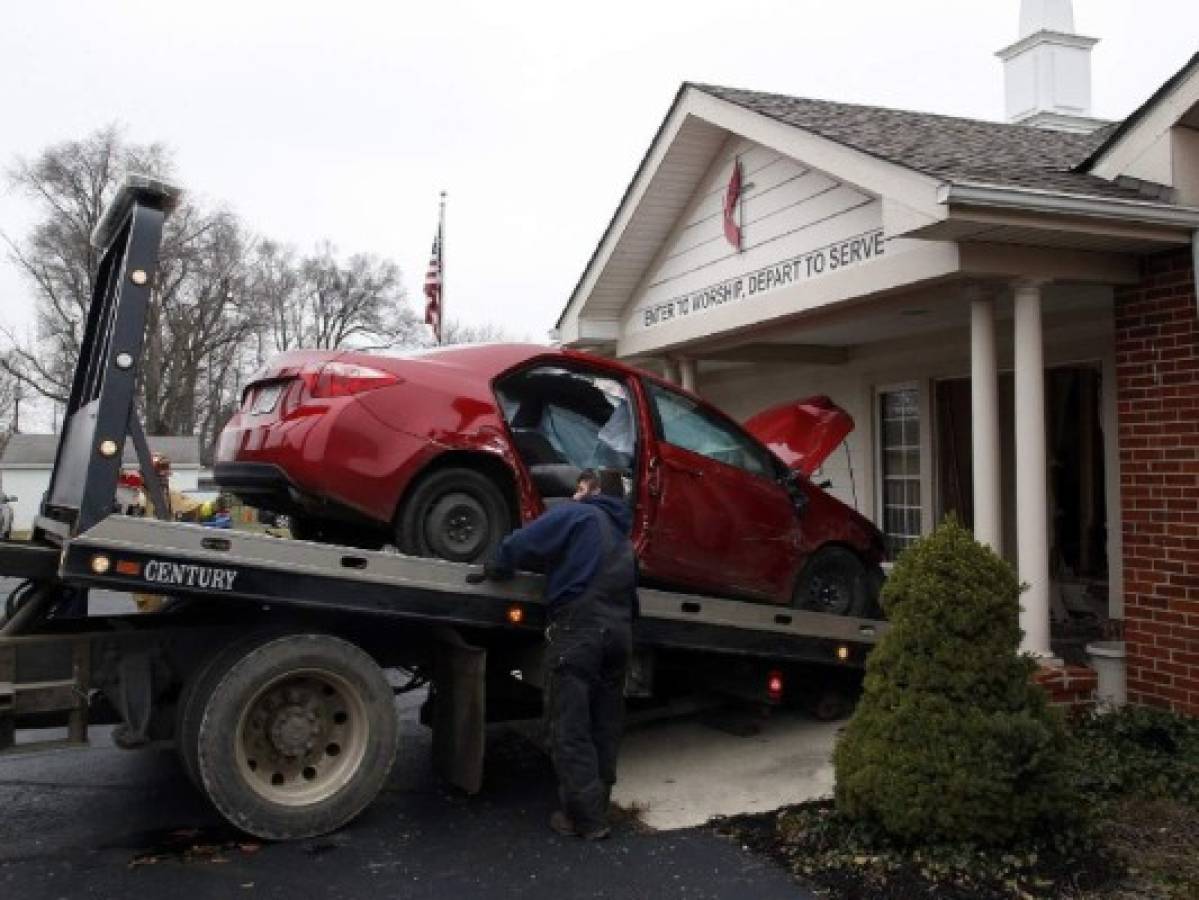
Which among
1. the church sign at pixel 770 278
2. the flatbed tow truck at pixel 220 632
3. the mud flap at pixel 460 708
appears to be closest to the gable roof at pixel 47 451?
the church sign at pixel 770 278

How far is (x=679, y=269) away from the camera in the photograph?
9.98 metres

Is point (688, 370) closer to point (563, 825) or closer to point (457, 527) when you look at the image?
point (457, 527)

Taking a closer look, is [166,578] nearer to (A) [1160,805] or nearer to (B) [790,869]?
(B) [790,869]

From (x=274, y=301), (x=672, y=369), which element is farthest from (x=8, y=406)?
(x=672, y=369)

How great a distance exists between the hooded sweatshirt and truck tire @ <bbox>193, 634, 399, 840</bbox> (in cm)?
81

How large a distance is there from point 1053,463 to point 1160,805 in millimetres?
5406

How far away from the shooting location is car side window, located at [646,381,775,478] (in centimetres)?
591

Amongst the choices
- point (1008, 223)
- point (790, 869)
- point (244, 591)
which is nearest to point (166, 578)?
point (244, 591)

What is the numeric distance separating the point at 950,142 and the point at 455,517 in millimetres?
4594

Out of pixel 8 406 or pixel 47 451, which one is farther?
pixel 8 406

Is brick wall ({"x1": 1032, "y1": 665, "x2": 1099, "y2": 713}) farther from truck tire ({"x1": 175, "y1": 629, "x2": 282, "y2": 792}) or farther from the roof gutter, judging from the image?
truck tire ({"x1": 175, "y1": 629, "x2": 282, "y2": 792})

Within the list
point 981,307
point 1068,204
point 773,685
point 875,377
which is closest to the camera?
point 1068,204

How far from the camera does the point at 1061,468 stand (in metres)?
9.96

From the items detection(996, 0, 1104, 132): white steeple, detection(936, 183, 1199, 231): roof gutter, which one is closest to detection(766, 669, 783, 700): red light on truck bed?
detection(936, 183, 1199, 231): roof gutter
